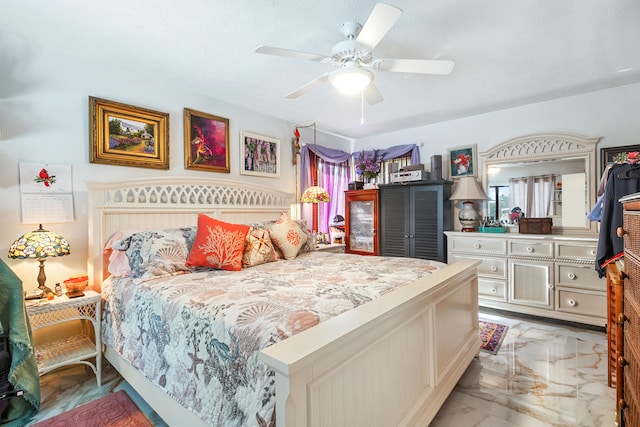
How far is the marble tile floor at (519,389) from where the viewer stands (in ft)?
5.74

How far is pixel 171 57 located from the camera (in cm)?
237

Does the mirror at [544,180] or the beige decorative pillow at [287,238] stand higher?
the mirror at [544,180]

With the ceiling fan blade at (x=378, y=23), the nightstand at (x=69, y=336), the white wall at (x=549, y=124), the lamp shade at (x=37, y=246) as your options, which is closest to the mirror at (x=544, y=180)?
the white wall at (x=549, y=124)

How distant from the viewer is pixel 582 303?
300 centimetres

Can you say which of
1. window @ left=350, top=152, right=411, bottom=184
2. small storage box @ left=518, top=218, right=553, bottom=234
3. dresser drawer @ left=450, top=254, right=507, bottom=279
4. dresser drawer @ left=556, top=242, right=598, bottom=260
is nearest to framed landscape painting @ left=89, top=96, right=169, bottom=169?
window @ left=350, top=152, right=411, bottom=184

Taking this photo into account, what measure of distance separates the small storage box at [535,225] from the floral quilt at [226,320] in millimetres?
→ 1934

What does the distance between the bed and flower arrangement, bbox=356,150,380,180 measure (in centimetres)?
221

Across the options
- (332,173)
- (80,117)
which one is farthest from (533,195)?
(80,117)

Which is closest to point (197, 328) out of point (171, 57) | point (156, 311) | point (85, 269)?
point (156, 311)

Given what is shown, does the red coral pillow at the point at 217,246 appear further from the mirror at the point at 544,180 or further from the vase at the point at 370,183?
the mirror at the point at 544,180

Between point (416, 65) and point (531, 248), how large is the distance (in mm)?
2488

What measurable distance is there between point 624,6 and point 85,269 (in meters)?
4.11

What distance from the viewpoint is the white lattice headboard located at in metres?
2.36

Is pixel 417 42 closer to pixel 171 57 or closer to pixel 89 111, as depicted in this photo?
pixel 171 57
